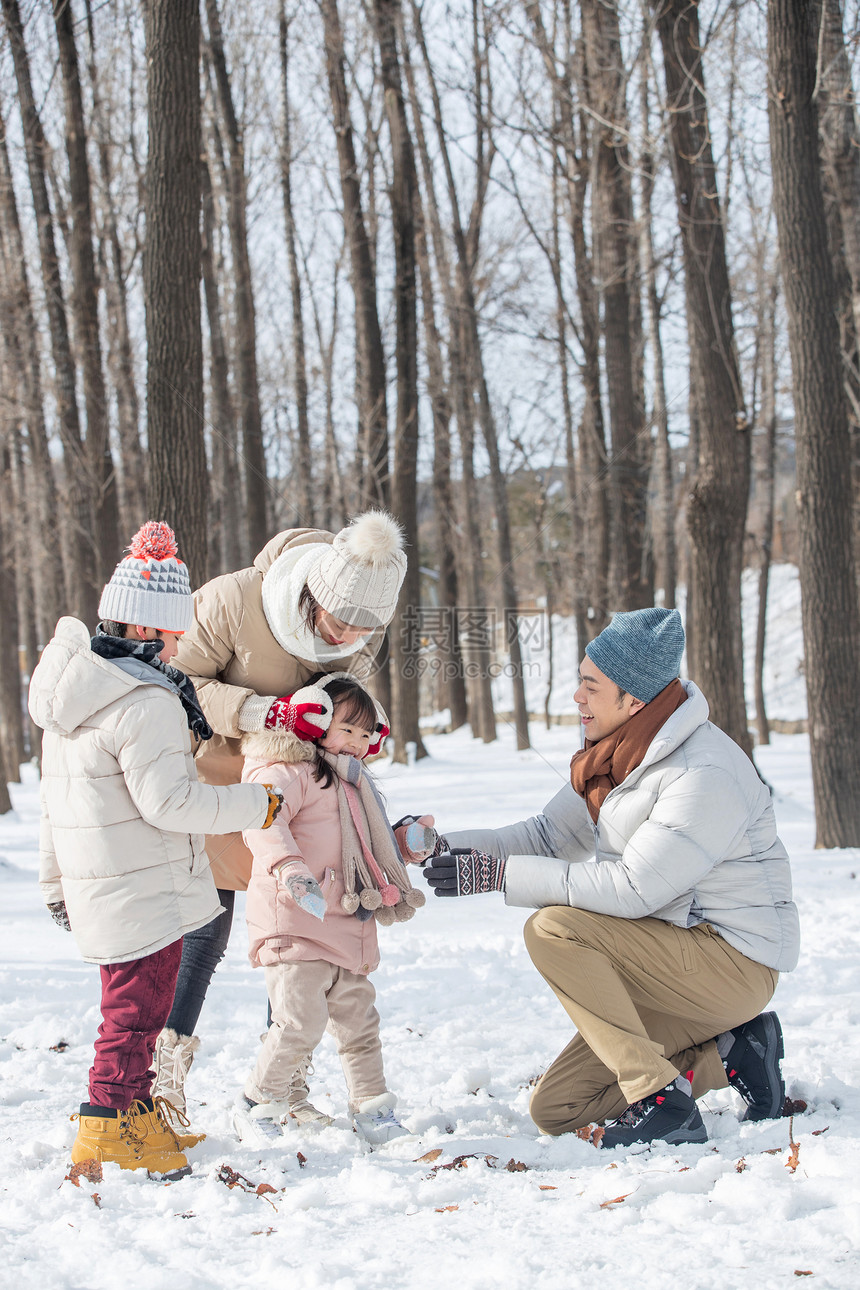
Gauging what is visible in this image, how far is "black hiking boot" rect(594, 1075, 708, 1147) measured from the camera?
8.64 feet

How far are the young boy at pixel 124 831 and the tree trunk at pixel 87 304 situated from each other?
8.89m

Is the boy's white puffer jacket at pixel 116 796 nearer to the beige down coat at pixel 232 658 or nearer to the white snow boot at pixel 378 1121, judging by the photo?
the beige down coat at pixel 232 658

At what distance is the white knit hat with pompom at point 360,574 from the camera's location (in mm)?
3107

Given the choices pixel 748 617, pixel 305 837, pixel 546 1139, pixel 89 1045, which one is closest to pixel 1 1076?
pixel 89 1045

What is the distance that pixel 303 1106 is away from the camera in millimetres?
3027

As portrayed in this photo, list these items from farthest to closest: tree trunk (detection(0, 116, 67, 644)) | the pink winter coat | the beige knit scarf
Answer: tree trunk (detection(0, 116, 67, 644)) → the beige knit scarf → the pink winter coat

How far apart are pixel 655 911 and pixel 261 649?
1.45 m

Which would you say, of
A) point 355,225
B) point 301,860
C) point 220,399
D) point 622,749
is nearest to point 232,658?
point 301,860

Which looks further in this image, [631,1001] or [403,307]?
[403,307]

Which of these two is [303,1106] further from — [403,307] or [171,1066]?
[403,307]

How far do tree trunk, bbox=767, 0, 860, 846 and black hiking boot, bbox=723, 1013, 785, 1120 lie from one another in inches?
181

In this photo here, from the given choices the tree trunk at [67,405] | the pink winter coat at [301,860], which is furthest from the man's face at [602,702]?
the tree trunk at [67,405]

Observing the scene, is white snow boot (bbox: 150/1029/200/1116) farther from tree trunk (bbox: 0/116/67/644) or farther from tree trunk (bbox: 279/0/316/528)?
tree trunk (bbox: 279/0/316/528)

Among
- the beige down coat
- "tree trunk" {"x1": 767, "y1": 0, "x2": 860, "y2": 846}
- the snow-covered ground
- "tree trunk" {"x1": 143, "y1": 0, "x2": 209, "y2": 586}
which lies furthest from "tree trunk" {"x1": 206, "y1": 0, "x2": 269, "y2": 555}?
the beige down coat
